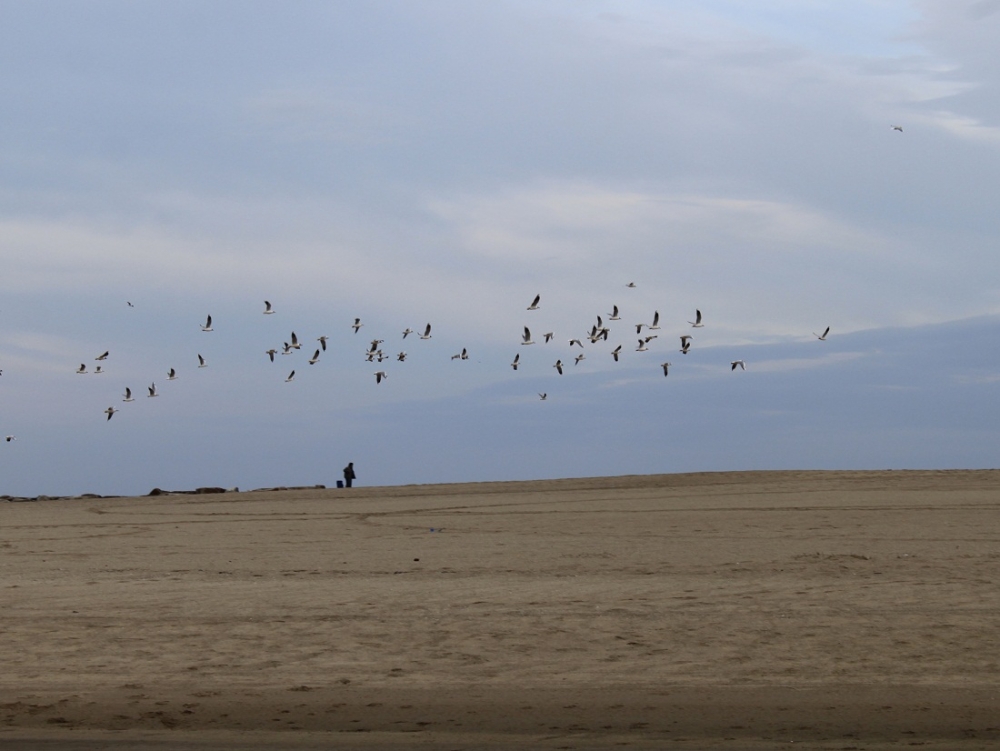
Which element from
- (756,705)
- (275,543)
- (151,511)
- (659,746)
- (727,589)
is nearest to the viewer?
(659,746)

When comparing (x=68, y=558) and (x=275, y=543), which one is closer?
(x=68, y=558)

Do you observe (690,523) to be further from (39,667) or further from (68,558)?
(39,667)

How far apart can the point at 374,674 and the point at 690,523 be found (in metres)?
15.3

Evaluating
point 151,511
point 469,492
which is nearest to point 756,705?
point 151,511

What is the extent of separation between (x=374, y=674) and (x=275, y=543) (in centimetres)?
1323

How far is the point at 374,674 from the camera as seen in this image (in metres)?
13.3

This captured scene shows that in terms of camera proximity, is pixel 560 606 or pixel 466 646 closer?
pixel 466 646

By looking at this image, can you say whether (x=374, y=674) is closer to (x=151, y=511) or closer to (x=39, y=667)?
(x=39, y=667)

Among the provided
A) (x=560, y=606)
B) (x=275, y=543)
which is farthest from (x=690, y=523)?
(x=560, y=606)

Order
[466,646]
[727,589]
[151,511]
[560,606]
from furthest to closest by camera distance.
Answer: [151,511]
[727,589]
[560,606]
[466,646]

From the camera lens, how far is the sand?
11.7 meters

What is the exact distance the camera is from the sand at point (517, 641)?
11.7m

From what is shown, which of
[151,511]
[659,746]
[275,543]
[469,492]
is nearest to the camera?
[659,746]

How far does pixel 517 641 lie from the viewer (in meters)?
14.3
